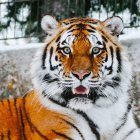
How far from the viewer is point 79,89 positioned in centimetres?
648

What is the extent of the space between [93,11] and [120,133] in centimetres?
188

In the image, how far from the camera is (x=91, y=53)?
21.6 feet

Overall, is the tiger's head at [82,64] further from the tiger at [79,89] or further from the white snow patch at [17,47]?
the white snow patch at [17,47]

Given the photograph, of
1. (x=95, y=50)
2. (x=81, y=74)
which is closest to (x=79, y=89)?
(x=81, y=74)

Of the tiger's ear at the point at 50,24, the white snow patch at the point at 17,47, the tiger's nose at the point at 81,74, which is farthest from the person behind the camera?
the white snow patch at the point at 17,47

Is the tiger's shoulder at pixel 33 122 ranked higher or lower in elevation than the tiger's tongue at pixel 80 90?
lower

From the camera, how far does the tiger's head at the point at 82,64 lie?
256 inches

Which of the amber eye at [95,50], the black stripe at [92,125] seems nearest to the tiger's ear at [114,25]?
the amber eye at [95,50]

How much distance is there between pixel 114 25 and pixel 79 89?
0.66 m

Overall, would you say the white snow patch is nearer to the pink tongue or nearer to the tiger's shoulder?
the tiger's shoulder

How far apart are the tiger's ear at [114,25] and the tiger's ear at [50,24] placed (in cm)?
44

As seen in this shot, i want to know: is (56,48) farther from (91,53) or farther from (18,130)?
(18,130)

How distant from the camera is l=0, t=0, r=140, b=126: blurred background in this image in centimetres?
748

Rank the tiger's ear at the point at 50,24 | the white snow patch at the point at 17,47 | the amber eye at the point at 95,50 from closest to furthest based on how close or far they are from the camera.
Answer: the amber eye at the point at 95,50 < the tiger's ear at the point at 50,24 < the white snow patch at the point at 17,47
